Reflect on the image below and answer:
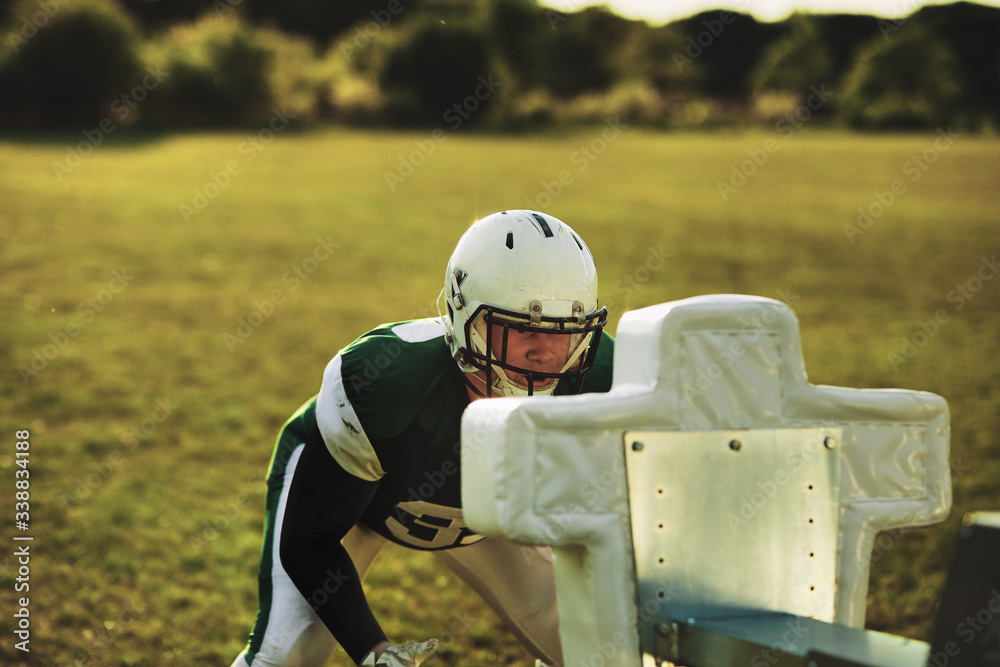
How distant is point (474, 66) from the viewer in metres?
28.2

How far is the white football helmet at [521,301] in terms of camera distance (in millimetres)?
2111

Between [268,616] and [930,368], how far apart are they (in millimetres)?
6917

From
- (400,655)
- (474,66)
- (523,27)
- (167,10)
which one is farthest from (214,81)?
(400,655)

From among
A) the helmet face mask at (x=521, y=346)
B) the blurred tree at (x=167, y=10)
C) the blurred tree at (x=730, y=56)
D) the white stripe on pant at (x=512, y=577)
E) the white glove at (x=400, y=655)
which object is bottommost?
the blurred tree at (x=730, y=56)

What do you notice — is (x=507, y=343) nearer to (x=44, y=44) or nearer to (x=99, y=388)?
(x=99, y=388)

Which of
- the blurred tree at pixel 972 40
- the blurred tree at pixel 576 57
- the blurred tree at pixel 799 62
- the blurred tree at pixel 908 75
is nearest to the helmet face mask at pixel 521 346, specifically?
the blurred tree at pixel 908 75

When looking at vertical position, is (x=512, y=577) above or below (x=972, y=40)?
above

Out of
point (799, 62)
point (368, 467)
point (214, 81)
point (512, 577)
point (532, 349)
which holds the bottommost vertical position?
point (799, 62)

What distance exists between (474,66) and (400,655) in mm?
27707

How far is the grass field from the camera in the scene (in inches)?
162

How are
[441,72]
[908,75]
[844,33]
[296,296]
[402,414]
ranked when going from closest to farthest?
[402,414], [296,296], [441,72], [908,75], [844,33]

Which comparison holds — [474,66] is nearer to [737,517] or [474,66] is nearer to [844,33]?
[844,33]

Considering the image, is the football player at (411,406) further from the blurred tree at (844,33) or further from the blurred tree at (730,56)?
the blurred tree at (730,56)

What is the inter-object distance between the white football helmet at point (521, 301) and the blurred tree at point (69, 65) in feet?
74.5
